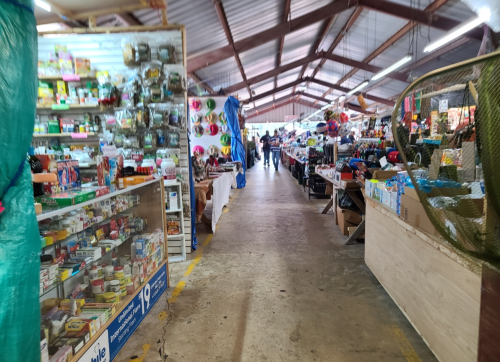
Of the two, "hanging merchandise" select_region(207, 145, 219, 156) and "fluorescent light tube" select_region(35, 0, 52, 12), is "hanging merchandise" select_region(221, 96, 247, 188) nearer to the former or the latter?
"hanging merchandise" select_region(207, 145, 219, 156)

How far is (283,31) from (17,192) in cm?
877

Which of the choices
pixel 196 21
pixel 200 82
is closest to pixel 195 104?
pixel 196 21

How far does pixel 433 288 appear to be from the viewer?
2014 millimetres

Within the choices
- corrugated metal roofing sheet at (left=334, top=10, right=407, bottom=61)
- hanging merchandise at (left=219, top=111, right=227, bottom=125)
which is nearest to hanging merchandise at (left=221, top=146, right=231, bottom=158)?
hanging merchandise at (left=219, top=111, right=227, bottom=125)

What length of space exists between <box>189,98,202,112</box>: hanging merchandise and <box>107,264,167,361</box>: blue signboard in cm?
570

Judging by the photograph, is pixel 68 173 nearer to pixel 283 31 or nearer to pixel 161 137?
pixel 161 137

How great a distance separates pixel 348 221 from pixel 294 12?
6381 millimetres

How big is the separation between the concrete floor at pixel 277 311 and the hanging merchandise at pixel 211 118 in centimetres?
418

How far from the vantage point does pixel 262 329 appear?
2.53 metres

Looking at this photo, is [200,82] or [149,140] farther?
[200,82]

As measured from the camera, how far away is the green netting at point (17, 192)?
1228 millimetres

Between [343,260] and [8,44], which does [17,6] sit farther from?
[343,260]

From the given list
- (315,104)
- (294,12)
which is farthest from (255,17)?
(315,104)

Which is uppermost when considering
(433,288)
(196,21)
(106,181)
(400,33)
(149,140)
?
(400,33)
